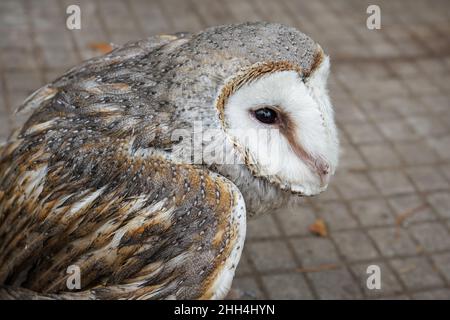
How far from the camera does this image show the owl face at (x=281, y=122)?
94.9 inches

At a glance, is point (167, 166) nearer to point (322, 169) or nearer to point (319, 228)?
point (322, 169)

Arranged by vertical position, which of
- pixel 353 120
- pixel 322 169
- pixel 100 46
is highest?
pixel 322 169

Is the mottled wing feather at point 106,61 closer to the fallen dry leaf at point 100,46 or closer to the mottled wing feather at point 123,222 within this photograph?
the mottled wing feather at point 123,222

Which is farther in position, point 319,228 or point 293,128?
point 319,228

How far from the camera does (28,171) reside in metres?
2.60

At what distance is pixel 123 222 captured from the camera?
244 cm

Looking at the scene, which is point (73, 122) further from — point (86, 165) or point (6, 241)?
point (6, 241)

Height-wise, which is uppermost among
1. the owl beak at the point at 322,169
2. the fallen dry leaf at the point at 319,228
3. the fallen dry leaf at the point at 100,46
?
the owl beak at the point at 322,169

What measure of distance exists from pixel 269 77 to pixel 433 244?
2.12 metres

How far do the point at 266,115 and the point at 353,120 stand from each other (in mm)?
2572

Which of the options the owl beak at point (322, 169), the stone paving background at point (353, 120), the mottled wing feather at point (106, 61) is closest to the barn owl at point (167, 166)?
the owl beak at point (322, 169)

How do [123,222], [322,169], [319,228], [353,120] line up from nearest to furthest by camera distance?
[123,222], [322,169], [319,228], [353,120]

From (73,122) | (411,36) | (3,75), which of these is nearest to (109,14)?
(3,75)

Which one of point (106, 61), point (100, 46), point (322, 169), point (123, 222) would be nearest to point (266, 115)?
point (322, 169)
